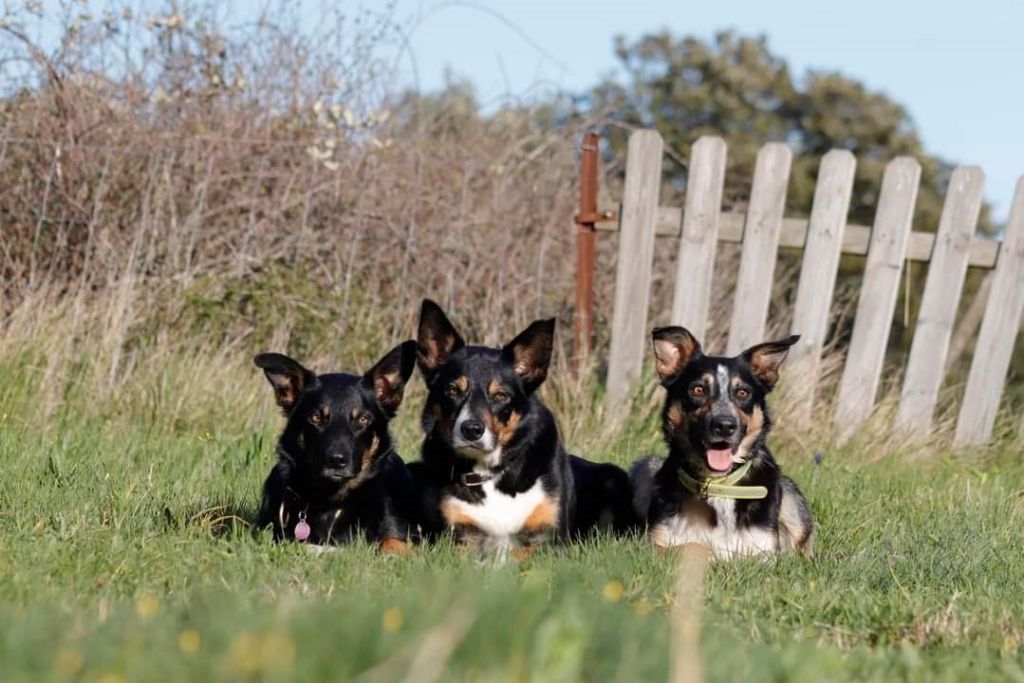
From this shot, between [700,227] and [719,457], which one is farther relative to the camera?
[700,227]

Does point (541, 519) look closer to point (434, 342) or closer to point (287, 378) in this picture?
point (434, 342)

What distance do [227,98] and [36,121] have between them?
5.23 feet

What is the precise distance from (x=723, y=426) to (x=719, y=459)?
0.22 metres

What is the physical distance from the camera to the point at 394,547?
19.9 ft

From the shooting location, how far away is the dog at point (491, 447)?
252 inches

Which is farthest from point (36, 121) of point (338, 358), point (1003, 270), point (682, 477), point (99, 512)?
point (1003, 270)

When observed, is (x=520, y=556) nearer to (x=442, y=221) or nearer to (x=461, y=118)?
(x=442, y=221)

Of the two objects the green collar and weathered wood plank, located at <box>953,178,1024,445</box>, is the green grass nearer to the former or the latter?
weathered wood plank, located at <box>953,178,1024,445</box>

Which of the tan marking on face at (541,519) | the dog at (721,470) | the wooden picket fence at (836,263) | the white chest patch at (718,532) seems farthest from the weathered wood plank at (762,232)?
the tan marking on face at (541,519)

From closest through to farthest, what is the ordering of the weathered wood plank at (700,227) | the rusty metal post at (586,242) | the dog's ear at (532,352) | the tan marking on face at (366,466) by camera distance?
the tan marking on face at (366,466), the dog's ear at (532,352), the weathered wood plank at (700,227), the rusty metal post at (586,242)

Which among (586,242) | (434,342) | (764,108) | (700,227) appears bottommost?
(434,342)

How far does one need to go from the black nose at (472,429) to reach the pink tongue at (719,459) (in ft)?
3.66

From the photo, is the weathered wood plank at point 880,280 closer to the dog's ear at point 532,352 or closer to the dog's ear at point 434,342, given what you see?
the dog's ear at point 532,352

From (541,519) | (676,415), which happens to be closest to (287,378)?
(541,519)
